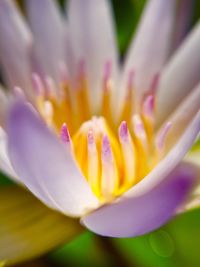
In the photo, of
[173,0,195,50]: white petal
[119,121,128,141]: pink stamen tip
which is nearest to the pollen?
[119,121,128,141]: pink stamen tip

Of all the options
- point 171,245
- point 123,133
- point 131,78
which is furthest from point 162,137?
point 171,245

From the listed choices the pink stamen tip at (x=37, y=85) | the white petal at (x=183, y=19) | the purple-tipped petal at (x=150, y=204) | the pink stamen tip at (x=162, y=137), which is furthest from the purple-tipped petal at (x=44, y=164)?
the white petal at (x=183, y=19)

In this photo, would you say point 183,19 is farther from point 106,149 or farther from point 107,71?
point 106,149

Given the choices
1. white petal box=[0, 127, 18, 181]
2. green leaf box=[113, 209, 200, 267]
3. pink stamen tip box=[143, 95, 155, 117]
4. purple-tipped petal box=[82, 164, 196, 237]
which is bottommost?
green leaf box=[113, 209, 200, 267]

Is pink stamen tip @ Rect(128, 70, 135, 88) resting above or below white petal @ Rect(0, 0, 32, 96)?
below

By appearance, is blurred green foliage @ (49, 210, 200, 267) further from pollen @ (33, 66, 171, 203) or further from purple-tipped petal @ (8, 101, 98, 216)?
purple-tipped petal @ (8, 101, 98, 216)

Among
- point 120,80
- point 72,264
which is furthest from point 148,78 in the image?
point 72,264

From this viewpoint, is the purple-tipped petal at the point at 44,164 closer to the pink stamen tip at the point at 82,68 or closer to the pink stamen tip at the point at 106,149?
the pink stamen tip at the point at 106,149
